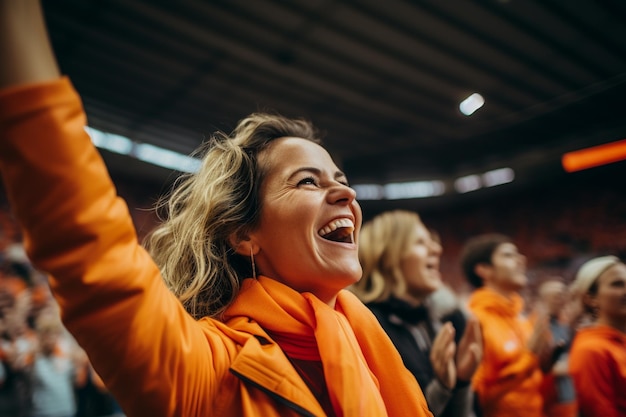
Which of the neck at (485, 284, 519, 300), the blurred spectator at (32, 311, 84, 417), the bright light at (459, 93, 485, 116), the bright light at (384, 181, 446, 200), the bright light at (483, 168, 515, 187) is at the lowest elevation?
the blurred spectator at (32, 311, 84, 417)

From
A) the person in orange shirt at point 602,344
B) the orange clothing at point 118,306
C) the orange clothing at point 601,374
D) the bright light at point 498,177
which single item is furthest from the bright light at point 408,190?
the orange clothing at point 118,306

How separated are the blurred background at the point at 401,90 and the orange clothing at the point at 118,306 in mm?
2868

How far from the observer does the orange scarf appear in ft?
2.88

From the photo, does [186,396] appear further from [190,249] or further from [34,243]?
[190,249]

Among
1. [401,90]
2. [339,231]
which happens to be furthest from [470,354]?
[401,90]

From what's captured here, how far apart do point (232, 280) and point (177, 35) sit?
17.7 ft

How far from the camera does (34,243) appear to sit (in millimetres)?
578

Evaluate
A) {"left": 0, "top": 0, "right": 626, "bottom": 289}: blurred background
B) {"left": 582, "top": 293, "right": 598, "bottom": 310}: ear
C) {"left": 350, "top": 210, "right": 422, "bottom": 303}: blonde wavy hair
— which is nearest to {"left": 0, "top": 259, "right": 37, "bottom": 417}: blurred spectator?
{"left": 0, "top": 0, "right": 626, "bottom": 289}: blurred background

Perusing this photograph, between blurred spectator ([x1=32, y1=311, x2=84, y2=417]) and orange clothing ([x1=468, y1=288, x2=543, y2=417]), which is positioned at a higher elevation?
orange clothing ([x1=468, y1=288, x2=543, y2=417])

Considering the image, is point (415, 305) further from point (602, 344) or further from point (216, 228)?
point (216, 228)

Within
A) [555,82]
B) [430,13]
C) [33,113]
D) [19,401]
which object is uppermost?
[555,82]

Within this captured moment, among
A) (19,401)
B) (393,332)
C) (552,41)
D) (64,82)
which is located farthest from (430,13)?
(19,401)

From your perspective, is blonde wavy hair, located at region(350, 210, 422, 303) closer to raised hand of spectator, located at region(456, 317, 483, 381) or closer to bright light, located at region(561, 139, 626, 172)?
raised hand of spectator, located at region(456, 317, 483, 381)

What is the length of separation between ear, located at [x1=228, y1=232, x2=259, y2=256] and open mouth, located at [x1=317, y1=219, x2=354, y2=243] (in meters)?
0.20
